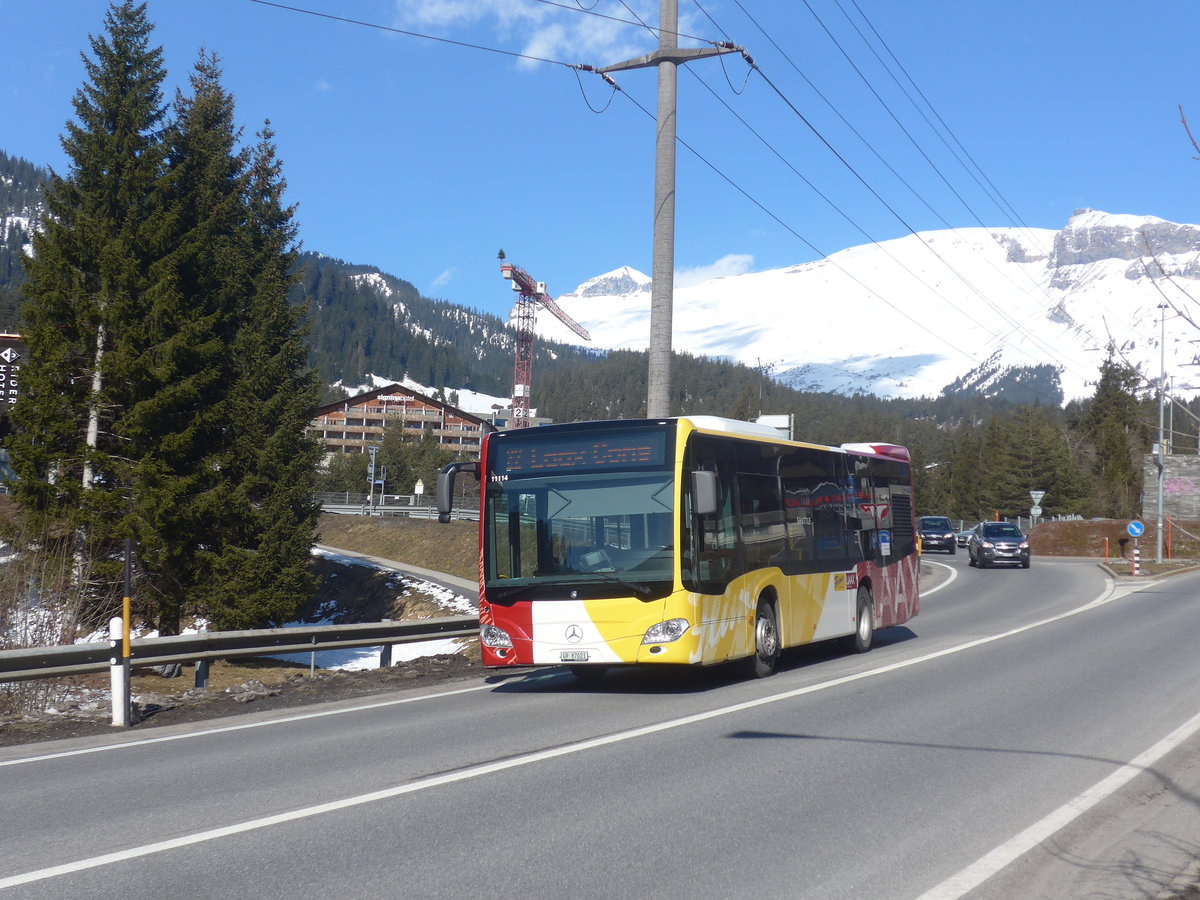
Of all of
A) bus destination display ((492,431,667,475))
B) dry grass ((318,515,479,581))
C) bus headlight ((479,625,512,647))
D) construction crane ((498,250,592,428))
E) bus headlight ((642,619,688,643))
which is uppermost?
construction crane ((498,250,592,428))

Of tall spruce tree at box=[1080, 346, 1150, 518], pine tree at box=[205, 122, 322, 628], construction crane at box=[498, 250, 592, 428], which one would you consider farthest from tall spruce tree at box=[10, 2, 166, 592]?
construction crane at box=[498, 250, 592, 428]

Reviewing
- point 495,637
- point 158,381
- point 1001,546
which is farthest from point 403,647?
point 1001,546

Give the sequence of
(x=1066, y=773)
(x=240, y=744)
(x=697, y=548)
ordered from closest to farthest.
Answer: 1. (x=1066, y=773)
2. (x=240, y=744)
3. (x=697, y=548)

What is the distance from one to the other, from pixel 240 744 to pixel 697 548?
4.82 meters

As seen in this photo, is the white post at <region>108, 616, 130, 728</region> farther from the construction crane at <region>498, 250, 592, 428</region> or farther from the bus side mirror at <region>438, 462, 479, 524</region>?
the construction crane at <region>498, 250, 592, 428</region>

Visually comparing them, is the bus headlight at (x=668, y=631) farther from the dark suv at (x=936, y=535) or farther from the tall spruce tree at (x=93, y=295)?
the dark suv at (x=936, y=535)

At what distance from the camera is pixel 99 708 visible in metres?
12.5

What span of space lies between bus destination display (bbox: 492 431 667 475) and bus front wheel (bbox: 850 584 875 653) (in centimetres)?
581

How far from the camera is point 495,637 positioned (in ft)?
40.5

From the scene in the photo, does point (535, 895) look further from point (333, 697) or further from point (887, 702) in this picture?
point (333, 697)

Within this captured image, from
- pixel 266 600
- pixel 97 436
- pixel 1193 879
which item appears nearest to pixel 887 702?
pixel 1193 879

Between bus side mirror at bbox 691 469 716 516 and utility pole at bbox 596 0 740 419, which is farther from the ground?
utility pole at bbox 596 0 740 419

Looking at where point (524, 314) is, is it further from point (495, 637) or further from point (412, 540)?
point (495, 637)

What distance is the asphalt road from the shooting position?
5418 millimetres
